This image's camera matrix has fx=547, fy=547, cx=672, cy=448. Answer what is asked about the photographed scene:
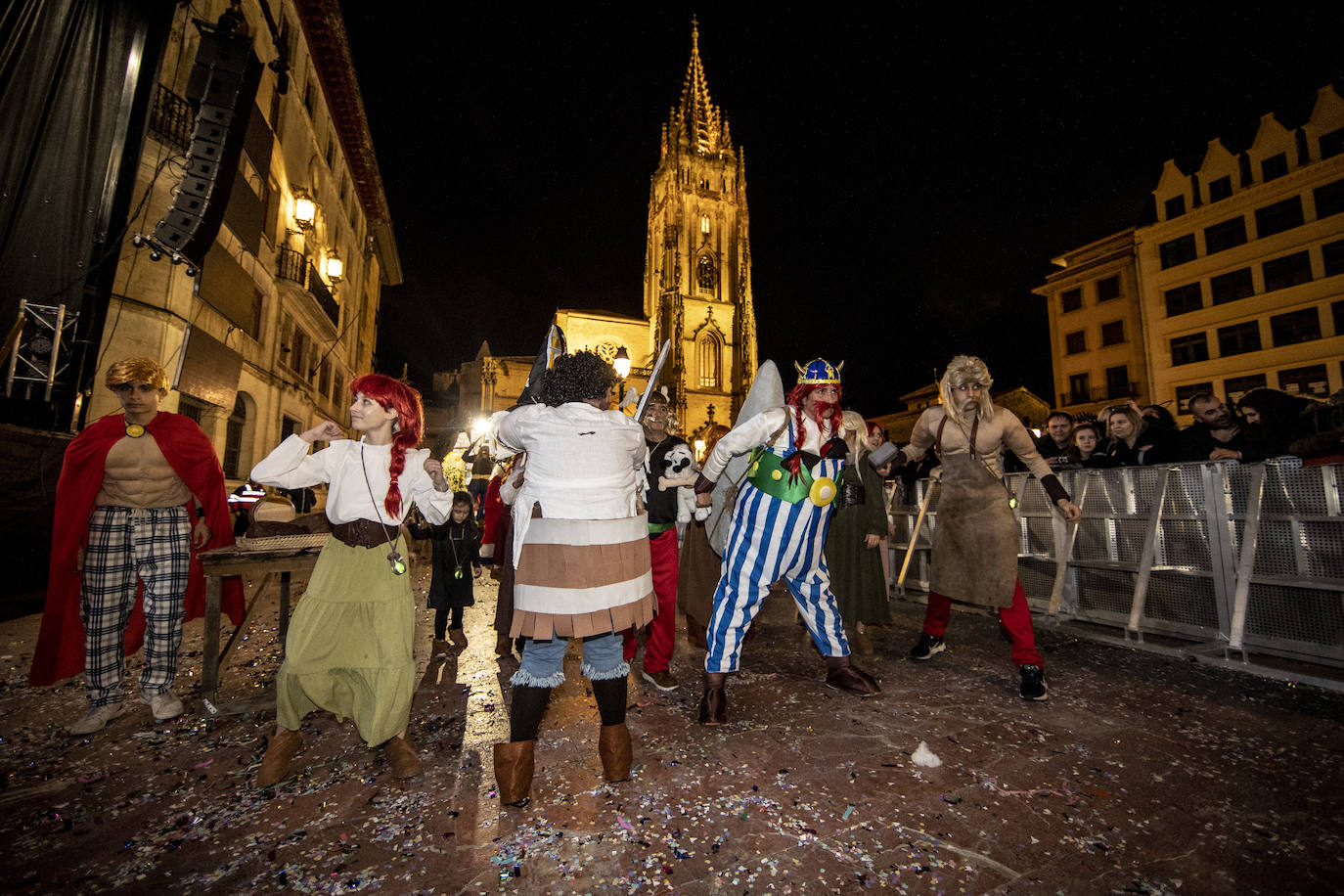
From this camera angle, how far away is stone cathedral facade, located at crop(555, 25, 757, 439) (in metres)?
44.9

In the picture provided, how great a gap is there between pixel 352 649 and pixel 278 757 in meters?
0.54

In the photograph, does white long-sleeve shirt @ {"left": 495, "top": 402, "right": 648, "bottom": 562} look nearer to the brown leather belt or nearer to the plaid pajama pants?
the brown leather belt

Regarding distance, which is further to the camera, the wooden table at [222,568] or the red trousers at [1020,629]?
the red trousers at [1020,629]

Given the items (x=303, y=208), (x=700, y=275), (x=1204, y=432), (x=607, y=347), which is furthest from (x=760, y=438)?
(x=700, y=275)

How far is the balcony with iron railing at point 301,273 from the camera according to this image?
14.8 meters

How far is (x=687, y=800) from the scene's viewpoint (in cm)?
Answer: 232

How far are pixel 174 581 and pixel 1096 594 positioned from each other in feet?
24.7

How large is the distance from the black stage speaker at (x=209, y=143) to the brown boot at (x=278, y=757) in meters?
10.3

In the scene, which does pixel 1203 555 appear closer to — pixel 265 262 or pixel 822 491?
pixel 822 491

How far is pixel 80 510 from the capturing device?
3252 mm

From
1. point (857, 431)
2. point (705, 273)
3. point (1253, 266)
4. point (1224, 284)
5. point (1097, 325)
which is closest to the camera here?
point (857, 431)

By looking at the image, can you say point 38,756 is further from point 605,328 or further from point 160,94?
point 605,328

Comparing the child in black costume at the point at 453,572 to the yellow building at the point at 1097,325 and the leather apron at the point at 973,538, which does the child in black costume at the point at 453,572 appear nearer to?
the leather apron at the point at 973,538

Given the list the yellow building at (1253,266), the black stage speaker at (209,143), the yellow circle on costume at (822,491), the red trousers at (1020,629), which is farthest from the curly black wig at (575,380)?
the yellow building at (1253,266)
